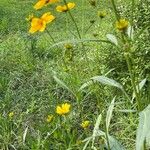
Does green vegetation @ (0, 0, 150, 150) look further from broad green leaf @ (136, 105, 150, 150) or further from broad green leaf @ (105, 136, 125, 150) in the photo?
broad green leaf @ (136, 105, 150, 150)

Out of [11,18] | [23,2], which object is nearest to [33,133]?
[11,18]

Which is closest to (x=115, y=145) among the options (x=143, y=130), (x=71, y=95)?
(x=143, y=130)

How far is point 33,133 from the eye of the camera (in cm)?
340

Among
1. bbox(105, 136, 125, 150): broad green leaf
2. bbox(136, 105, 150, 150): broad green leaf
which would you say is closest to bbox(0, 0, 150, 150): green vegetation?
bbox(105, 136, 125, 150): broad green leaf

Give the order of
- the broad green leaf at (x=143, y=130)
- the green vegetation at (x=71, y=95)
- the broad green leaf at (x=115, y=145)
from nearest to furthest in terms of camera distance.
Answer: the broad green leaf at (x=143, y=130), the broad green leaf at (x=115, y=145), the green vegetation at (x=71, y=95)

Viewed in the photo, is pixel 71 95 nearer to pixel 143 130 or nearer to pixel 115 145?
pixel 115 145

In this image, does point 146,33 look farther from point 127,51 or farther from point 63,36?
point 63,36

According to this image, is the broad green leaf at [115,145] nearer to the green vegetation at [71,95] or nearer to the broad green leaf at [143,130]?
the green vegetation at [71,95]

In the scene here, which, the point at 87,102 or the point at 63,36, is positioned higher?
the point at 87,102

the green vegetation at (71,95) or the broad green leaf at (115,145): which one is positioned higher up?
the broad green leaf at (115,145)

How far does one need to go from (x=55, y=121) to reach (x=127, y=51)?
1.89 m

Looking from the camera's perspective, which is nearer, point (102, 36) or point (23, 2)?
point (102, 36)

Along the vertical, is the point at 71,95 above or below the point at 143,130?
below

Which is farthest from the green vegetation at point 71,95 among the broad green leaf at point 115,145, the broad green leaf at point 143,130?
the broad green leaf at point 143,130
